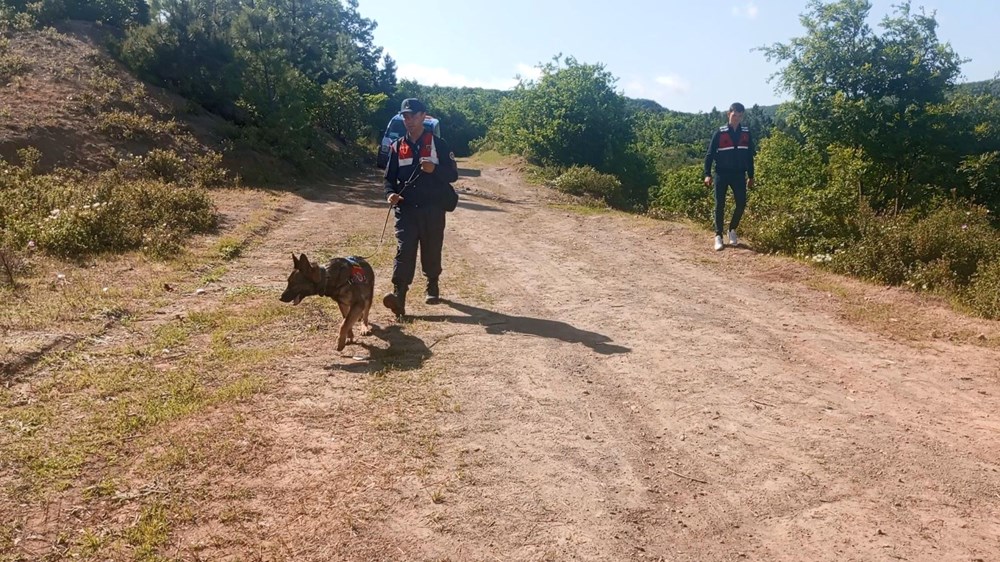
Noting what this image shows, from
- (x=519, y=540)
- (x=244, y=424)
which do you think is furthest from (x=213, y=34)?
(x=519, y=540)

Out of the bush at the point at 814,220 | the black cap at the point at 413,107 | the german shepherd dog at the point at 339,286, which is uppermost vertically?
the black cap at the point at 413,107

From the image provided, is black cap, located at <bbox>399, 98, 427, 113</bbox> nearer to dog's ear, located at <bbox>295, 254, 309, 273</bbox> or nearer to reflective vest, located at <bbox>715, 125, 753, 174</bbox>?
dog's ear, located at <bbox>295, 254, 309, 273</bbox>

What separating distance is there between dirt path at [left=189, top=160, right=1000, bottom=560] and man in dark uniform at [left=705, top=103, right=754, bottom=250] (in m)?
2.81

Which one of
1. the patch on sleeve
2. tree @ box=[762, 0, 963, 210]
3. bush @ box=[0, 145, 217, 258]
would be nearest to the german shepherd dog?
the patch on sleeve

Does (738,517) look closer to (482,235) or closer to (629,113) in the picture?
(482,235)

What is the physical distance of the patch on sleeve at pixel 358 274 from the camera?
5254mm

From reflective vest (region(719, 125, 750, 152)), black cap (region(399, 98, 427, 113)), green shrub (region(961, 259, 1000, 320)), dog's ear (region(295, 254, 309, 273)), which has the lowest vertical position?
dog's ear (region(295, 254, 309, 273))

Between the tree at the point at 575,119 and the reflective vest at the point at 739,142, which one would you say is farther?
the tree at the point at 575,119

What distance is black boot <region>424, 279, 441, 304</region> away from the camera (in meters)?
6.61

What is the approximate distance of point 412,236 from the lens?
620 centimetres

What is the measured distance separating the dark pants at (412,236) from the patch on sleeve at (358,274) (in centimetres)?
72


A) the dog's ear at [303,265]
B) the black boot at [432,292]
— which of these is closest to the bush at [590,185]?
the black boot at [432,292]

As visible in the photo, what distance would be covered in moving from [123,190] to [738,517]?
11032 mm

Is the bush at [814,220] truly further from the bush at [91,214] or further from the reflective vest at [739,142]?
the bush at [91,214]
